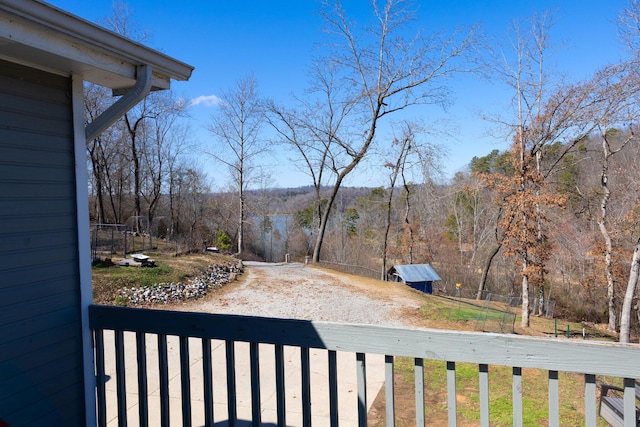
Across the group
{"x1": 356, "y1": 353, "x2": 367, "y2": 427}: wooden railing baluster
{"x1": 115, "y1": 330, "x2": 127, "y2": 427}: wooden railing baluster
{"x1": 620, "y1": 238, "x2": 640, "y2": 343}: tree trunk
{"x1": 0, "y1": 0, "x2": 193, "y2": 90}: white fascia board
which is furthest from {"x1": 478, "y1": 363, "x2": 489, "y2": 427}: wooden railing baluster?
{"x1": 620, "y1": 238, "x2": 640, "y2": 343}: tree trunk

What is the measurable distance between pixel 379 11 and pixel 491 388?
40.7 ft

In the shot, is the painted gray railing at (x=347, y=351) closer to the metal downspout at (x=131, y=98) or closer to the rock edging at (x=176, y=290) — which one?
the metal downspout at (x=131, y=98)

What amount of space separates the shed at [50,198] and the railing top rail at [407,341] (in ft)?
0.98

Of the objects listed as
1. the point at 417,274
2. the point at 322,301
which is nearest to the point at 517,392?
the point at 322,301

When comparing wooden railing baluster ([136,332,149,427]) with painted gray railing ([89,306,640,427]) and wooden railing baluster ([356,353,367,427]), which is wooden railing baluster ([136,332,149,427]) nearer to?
painted gray railing ([89,306,640,427])

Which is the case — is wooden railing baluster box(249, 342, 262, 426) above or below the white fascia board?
below

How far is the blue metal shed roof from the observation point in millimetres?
15055

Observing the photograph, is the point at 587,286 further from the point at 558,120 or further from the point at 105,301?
the point at 105,301

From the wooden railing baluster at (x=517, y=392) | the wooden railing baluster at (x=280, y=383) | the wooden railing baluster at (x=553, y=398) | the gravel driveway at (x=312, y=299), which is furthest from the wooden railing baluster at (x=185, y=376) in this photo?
the gravel driveway at (x=312, y=299)

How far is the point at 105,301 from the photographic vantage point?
7.88 metres

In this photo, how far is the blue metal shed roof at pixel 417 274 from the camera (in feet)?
49.4

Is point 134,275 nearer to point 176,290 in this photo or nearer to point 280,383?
point 176,290

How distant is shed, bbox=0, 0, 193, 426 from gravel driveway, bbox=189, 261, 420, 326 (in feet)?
18.1

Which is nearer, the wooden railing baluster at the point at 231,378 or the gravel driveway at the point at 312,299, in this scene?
the wooden railing baluster at the point at 231,378
